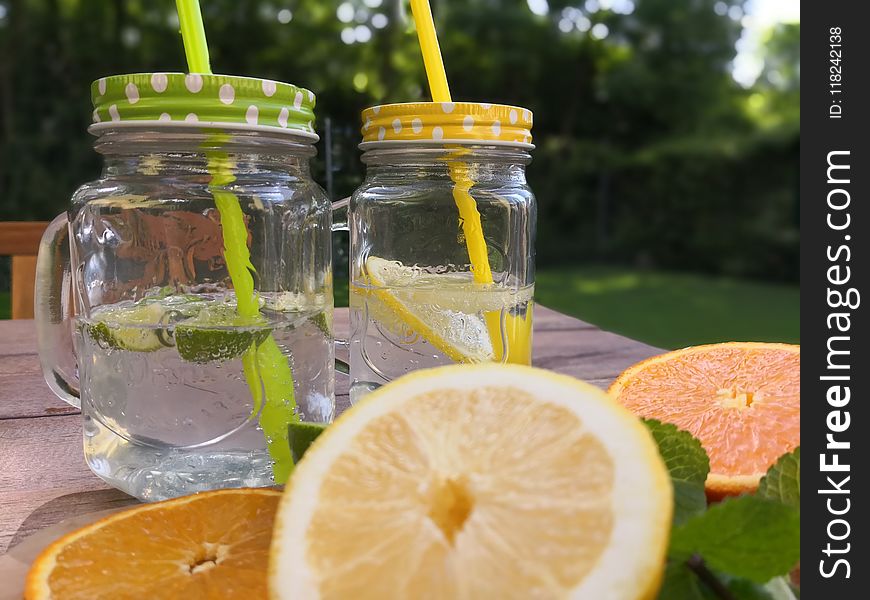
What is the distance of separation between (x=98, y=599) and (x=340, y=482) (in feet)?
0.53

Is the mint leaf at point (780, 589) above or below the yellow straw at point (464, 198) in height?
below

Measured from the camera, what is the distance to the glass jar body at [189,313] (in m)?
0.64

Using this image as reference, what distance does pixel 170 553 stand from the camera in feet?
1.69

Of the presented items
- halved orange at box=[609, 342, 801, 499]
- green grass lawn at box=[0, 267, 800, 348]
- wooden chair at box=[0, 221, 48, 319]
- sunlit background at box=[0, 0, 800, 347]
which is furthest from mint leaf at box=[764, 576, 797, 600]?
sunlit background at box=[0, 0, 800, 347]

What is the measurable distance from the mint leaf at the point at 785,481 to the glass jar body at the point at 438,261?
305mm

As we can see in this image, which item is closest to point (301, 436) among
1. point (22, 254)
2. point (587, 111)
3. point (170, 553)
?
point (170, 553)

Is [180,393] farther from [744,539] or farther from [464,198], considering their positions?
[744,539]

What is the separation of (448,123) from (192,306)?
27cm

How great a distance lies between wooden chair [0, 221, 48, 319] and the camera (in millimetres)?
1515

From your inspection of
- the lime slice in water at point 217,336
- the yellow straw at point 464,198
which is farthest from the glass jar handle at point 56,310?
the yellow straw at point 464,198

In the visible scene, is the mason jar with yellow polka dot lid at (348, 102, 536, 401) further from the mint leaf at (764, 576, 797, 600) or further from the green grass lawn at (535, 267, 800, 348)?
the green grass lawn at (535, 267, 800, 348)

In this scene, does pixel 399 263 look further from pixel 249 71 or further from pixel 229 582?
pixel 249 71

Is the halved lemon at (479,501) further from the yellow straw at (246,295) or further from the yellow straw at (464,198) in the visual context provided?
the yellow straw at (464,198)

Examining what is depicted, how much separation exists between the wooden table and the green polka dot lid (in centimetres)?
30
